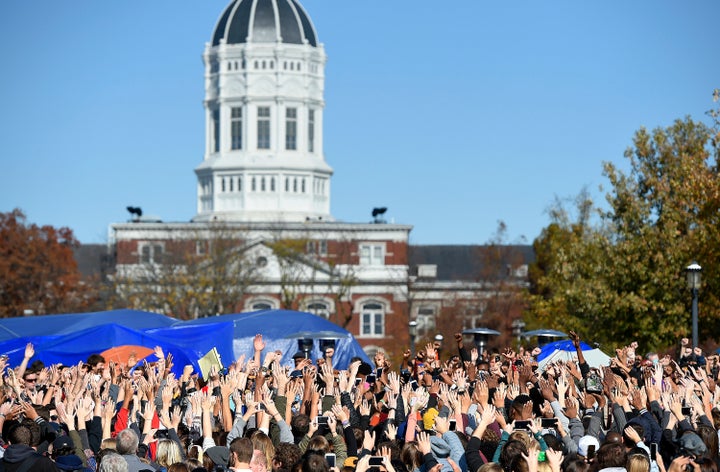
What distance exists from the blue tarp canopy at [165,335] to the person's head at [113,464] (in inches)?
676

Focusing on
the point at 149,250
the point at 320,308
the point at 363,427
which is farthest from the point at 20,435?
the point at 149,250

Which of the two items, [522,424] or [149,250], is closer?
[522,424]

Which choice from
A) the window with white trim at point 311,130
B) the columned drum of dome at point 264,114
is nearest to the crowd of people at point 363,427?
the columned drum of dome at point 264,114

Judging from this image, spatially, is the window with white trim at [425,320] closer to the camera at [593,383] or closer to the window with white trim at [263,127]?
the window with white trim at [263,127]

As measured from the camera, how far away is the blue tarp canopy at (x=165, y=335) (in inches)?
1200

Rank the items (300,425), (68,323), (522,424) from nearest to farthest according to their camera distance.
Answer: (522,424), (300,425), (68,323)

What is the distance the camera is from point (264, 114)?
12700cm

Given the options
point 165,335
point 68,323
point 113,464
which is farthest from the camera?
point 68,323

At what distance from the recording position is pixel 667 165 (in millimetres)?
48094

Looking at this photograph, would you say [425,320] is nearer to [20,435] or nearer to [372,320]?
[372,320]

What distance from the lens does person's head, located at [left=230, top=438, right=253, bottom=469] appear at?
12492 millimetres

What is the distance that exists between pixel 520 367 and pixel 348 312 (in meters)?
83.4

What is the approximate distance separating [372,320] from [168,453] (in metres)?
90.9

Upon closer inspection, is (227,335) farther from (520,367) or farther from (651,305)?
(651,305)
